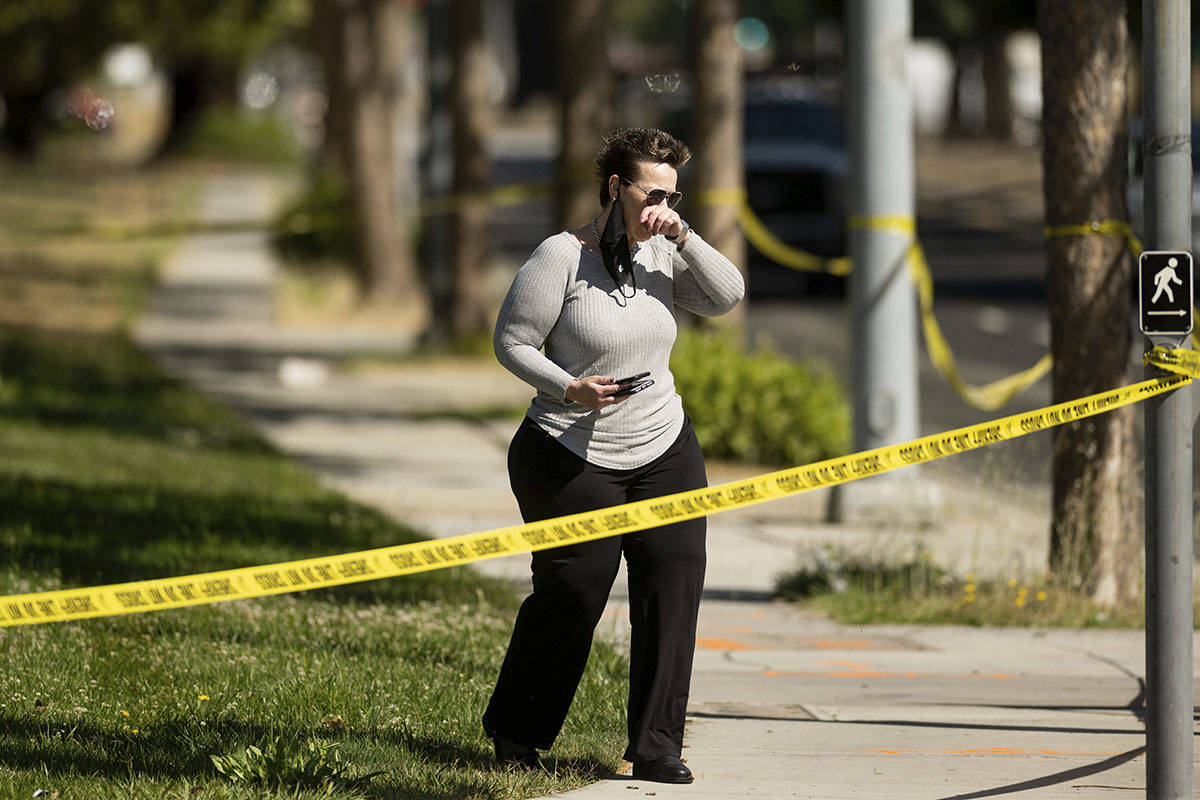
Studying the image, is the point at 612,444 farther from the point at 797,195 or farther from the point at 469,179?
the point at 797,195

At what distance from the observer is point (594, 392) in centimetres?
470

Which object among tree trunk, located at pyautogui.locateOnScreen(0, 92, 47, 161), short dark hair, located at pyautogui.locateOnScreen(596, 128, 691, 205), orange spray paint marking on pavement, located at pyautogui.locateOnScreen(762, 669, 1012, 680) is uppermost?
tree trunk, located at pyautogui.locateOnScreen(0, 92, 47, 161)

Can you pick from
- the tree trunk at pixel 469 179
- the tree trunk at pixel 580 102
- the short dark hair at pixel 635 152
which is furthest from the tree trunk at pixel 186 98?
the short dark hair at pixel 635 152

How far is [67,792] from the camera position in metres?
4.77

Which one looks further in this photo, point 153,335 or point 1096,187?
point 153,335

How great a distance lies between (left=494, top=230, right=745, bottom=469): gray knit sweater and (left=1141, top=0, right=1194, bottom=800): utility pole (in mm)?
1326

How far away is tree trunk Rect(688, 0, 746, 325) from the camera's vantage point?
40.2 ft

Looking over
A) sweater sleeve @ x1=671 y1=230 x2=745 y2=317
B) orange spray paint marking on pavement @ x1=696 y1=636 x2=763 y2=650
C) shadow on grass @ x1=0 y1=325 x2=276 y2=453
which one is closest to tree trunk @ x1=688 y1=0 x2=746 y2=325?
shadow on grass @ x1=0 y1=325 x2=276 y2=453

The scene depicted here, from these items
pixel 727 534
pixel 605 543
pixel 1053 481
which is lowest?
pixel 727 534

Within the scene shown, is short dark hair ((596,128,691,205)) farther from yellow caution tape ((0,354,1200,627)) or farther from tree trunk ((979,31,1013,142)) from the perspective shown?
tree trunk ((979,31,1013,142))

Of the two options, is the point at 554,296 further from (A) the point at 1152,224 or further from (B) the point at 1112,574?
(B) the point at 1112,574

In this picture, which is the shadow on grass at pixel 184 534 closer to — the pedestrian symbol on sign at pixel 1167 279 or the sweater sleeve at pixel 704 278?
the sweater sleeve at pixel 704 278

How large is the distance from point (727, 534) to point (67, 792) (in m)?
5.54

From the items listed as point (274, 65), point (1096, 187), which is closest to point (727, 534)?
point (1096, 187)
